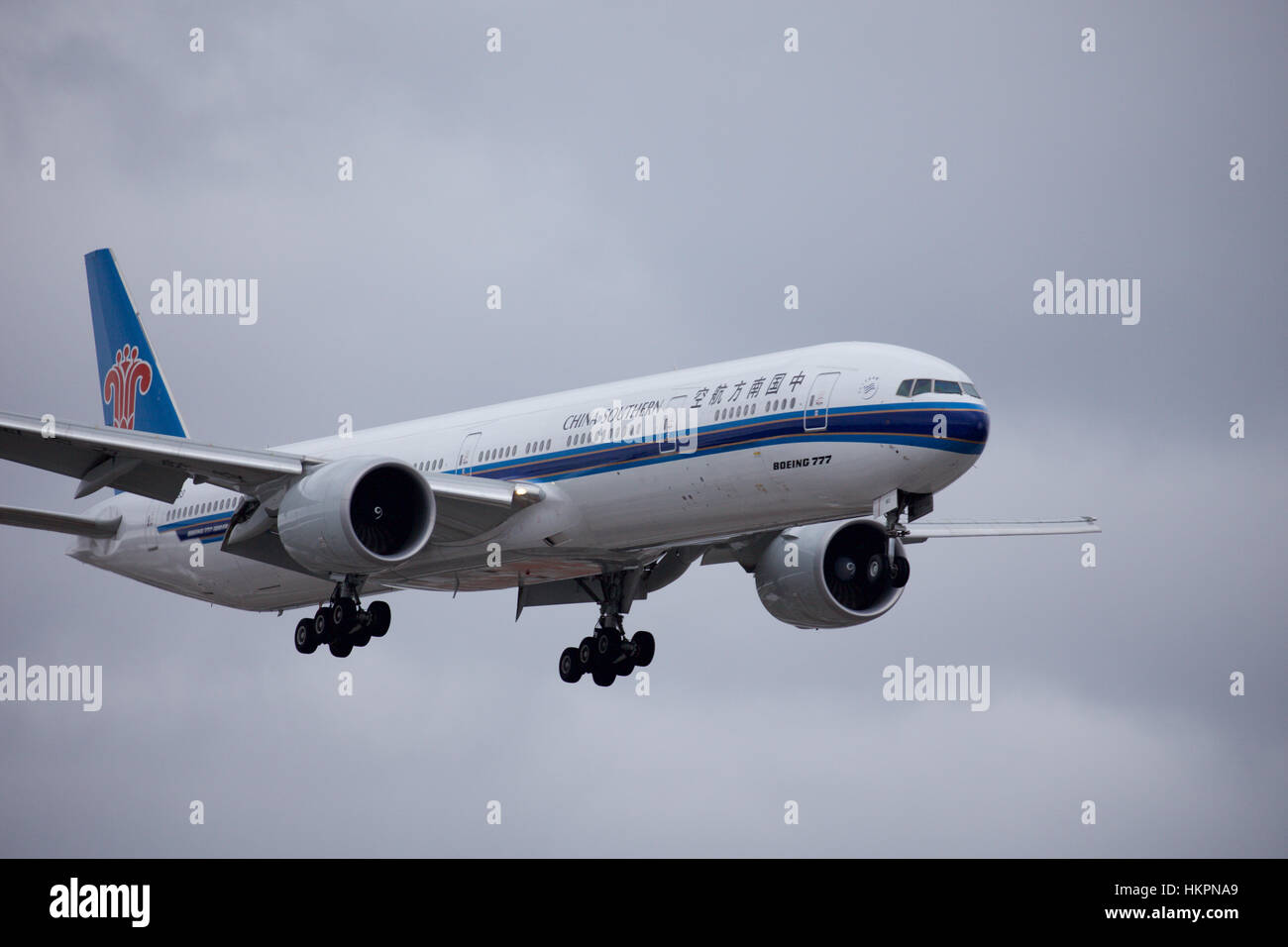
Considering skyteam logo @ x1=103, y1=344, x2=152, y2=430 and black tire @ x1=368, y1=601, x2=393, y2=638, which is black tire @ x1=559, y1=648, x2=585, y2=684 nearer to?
black tire @ x1=368, y1=601, x2=393, y2=638

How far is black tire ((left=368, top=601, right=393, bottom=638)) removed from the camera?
45.2 metres

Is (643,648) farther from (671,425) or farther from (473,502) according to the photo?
(671,425)

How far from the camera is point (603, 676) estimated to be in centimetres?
4725

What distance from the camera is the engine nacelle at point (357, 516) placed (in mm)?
40125

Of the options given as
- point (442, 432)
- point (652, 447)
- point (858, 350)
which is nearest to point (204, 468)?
point (442, 432)

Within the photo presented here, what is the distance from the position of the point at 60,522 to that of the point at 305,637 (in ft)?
24.8

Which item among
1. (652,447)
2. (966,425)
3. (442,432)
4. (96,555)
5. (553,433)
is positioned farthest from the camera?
(96,555)

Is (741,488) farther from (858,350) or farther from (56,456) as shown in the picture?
(56,456)

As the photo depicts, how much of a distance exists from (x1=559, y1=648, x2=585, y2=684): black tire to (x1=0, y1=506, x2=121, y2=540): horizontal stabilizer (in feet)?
41.4

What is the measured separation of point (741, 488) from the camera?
37969mm

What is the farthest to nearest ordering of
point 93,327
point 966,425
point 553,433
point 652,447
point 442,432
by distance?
point 93,327 < point 442,432 < point 553,433 < point 652,447 < point 966,425

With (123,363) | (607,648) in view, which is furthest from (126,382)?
(607,648)

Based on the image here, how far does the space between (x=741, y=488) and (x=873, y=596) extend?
9.52 metres

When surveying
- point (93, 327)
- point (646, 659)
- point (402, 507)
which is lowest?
point (646, 659)
